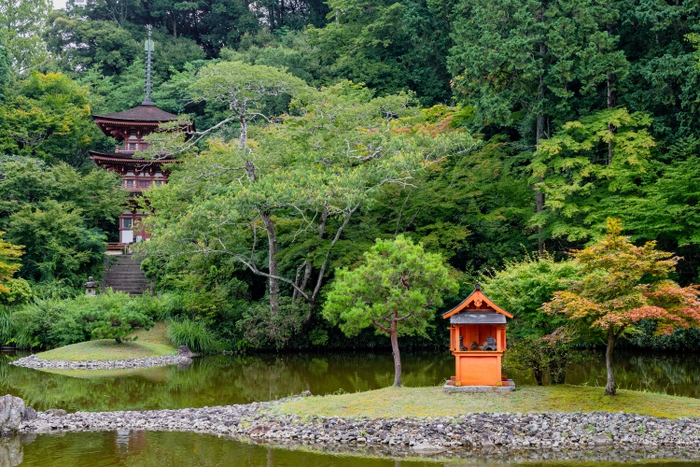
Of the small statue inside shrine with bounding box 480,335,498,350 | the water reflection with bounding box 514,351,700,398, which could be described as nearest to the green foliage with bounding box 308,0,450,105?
the water reflection with bounding box 514,351,700,398

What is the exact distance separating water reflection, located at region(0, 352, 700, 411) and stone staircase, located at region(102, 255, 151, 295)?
7.17m

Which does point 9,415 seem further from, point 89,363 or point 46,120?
point 46,120

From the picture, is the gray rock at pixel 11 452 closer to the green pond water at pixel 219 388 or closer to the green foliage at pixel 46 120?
the green pond water at pixel 219 388

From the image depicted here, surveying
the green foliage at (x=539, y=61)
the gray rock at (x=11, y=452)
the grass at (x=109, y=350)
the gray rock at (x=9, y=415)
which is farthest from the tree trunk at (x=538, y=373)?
the grass at (x=109, y=350)

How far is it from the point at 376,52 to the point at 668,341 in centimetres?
2384

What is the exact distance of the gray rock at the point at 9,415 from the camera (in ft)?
39.7

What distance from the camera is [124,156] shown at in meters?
35.5

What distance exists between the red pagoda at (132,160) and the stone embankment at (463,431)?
24045mm

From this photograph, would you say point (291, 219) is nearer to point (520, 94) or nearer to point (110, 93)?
point (520, 94)

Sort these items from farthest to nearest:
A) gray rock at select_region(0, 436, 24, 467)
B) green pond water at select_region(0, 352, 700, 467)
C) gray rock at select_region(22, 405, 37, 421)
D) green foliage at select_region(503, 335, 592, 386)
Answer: green foliage at select_region(503, 335, 592, 386) → gray rock at select_region(22, 405, 37, 421) → green pond water at select_region(0, 352, 700, 467) → gray rock at select_region(0, 436, 24, 467)

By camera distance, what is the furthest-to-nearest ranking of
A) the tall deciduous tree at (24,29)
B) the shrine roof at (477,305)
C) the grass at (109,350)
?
the tall deciduous tree at (24,29) < the grass at (109,350) < the shrine roof at (477,305)

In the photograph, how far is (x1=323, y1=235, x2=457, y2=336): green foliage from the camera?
522 inches

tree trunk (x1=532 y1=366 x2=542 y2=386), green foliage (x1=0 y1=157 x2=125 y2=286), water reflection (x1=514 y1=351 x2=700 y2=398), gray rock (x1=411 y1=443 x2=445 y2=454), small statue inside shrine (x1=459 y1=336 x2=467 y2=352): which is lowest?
gray rock (x1=411 y1=443 x2=445 y2=454)

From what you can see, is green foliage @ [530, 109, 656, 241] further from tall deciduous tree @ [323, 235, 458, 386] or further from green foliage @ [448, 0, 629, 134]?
tall deciduous tree @ [323, 235, 458, 386]
